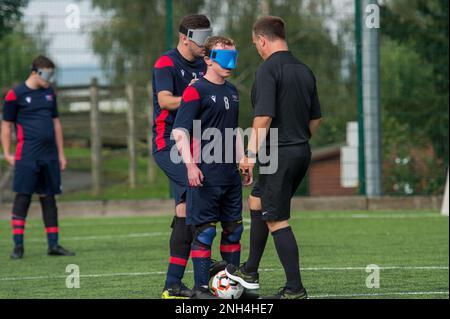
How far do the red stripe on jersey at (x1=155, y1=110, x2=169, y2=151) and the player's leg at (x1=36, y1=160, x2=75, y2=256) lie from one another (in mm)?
3866

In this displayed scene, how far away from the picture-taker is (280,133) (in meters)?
7.92

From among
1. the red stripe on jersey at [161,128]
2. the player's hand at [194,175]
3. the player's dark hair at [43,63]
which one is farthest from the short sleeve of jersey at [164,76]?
the player's dark hair at [43,63]

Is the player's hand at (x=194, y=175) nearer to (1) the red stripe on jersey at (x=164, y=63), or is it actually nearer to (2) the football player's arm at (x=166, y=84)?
(2) the football player's arm at (x=166, y=84)

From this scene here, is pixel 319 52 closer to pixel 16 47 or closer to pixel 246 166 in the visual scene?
pixel 16 47

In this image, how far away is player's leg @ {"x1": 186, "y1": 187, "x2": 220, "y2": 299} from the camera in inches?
312

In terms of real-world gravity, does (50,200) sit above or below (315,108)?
below

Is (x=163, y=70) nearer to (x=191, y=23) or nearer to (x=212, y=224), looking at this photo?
(x=191, y=23)

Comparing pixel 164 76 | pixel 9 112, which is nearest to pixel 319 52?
pixel 9 112

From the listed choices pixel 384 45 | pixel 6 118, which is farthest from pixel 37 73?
pixel 384 45

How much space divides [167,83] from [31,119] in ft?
13.6

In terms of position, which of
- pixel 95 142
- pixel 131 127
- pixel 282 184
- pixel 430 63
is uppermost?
pixel 430 63

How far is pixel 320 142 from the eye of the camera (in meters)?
19.1

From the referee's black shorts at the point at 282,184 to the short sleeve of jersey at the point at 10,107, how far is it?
4.98m
